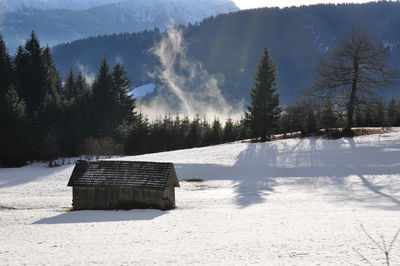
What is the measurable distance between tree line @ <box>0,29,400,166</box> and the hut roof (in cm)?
2541

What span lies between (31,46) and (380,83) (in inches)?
2348

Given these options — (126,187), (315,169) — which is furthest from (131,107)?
(126,187)

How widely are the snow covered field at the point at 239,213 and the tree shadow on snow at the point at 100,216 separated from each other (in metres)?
0.06

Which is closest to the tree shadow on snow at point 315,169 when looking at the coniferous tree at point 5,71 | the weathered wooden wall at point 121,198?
the weathered wooden wall at point 121,198

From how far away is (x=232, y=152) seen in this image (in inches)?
1743

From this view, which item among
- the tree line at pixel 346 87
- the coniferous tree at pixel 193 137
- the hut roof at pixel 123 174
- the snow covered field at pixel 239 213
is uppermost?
the tree line at pixel 346 87

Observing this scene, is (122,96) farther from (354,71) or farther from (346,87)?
(354,71)

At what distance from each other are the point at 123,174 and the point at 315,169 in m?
18.3

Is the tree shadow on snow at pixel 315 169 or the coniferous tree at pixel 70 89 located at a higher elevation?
the coniferous tree at pixel 70 89

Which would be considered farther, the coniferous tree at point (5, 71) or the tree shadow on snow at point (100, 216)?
the coniferous tree at point (5, 71)

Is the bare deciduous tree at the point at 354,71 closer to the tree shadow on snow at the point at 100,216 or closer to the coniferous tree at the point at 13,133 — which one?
the tree shadow on snow at the point at 100,216

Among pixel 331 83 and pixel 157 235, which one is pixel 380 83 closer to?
pixel 331 83

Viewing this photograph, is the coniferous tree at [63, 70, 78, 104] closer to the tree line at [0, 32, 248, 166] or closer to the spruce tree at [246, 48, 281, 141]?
the tree line at [0, 32, 248, 166]

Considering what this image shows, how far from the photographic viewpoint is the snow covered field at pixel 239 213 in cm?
1326
